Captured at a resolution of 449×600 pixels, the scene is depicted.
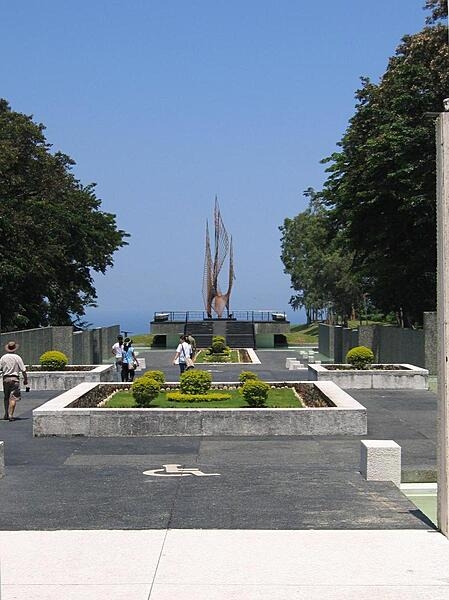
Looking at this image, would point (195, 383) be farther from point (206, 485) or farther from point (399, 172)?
point (399, 172)

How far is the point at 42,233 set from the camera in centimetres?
5091

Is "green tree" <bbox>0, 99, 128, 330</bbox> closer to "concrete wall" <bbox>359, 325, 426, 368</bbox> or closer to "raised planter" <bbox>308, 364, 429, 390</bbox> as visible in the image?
"concrete wall" <bbox>359, 325, 426, 368</bbox>

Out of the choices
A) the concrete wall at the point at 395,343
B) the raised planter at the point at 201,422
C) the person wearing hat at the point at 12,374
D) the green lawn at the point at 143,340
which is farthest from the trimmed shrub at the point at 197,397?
the green lawn at the point at 143,340

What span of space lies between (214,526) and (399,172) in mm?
30626

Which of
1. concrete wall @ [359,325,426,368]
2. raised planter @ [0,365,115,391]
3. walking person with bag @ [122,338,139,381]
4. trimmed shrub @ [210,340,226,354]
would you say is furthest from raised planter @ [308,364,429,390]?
trimmed shrub @ [210,340,226,354]

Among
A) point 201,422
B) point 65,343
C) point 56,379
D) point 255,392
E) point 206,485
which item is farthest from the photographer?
point 65,343

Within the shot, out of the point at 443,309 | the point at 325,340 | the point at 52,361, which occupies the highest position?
the point at 443,309

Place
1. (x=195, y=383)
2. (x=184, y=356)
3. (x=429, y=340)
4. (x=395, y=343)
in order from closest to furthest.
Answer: (x=195, y=383) < (x=184, y=356) < (x=429, y=340) < (x=395, y=343)

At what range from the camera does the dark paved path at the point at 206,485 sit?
38.7 ft

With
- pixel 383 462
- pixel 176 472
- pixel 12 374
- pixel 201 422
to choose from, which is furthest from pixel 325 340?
pixel 383 462

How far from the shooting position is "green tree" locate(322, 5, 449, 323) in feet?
133
